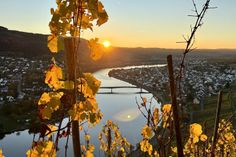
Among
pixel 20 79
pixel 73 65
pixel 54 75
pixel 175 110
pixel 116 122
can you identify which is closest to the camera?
pixel 73 65

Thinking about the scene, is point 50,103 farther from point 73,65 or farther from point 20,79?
point 20,79

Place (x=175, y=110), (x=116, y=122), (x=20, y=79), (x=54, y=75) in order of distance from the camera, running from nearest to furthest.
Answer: (x=54, y=75), (x=175, y=110), (x=116, y=122), (x=20, y=79)

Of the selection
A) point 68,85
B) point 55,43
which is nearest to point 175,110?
point 68,85

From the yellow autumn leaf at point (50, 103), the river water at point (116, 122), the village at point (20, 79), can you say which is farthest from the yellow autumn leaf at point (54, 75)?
the village at point (20, 79)

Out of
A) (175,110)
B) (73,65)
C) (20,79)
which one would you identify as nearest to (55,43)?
(73,65)

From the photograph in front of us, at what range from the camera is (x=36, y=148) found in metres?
2.12

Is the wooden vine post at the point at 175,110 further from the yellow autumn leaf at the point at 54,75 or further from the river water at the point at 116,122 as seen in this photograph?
the river water at the point at 116,122

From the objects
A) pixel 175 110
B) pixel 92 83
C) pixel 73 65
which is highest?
pixel 73 65

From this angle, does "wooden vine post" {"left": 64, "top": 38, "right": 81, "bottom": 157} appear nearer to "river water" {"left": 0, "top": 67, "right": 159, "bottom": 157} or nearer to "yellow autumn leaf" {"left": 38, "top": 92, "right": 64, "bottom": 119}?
"yellow autumn leaf" {"left": 38, "top": 92, "right": 64, "bottom": 119}

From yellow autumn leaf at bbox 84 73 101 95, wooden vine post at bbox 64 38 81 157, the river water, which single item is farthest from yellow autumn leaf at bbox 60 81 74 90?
the river water

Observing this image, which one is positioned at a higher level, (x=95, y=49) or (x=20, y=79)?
(x=95, y=49)

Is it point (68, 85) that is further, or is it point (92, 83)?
point (92, 83)

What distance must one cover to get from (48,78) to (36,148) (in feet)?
1.54

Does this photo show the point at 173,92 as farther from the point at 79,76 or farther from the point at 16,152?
the point at 16,152
